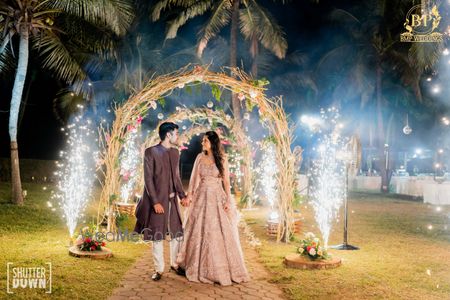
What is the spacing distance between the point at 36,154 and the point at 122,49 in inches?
431

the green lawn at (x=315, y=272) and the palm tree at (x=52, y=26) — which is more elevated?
the palm tree at (x=52, y=26)

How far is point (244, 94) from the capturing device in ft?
31.2

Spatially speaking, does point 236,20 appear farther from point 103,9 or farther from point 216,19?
point 103,9

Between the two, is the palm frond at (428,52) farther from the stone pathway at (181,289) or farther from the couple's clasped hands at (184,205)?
the couple's clasped hands at (184,205)

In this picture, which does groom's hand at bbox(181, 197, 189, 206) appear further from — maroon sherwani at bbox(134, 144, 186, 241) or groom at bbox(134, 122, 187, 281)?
maroon sherwani at bbox(134, 144, 186, 241)

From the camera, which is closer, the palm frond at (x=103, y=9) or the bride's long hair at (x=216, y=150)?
the bride's long hair at (x=216, y=150)

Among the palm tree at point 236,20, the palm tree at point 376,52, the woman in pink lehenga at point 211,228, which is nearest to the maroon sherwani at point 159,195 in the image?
the woman in pink lehenga at point 211,228

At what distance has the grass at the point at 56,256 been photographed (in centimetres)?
619

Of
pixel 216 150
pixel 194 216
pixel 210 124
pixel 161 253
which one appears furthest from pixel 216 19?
pixel 161 253

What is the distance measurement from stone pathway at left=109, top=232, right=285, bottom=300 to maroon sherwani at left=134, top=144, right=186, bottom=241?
0.61 metres

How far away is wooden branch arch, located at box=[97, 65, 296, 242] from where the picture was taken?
912 centimetres

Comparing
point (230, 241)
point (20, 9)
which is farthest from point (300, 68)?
point (230, 241)

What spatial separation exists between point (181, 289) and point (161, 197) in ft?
4.03

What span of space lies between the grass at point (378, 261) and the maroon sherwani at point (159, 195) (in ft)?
5.51
